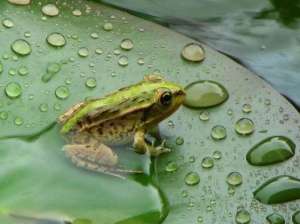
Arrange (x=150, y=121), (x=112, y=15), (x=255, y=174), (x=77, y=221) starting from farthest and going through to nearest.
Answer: (x=112, y=15), (x=150, y=121), (x=255, y=174), (x=77, y=221)

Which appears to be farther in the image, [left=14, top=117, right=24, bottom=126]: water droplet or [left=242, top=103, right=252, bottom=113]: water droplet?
[left=242, top=103, right=252, bottom=113]: water droplet

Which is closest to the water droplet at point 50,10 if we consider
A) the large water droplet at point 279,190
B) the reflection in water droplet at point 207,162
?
the reflection in water droplet at point 207,162

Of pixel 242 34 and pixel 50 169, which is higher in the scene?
pixel 242 34

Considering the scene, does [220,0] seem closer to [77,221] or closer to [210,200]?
[210,200]

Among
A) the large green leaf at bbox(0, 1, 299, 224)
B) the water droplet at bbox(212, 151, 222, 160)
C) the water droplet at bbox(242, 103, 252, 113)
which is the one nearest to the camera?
the large green leaf at bbox(0, 1, 299, 224)

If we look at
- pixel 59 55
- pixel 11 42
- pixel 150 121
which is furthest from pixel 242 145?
pixel 11 42

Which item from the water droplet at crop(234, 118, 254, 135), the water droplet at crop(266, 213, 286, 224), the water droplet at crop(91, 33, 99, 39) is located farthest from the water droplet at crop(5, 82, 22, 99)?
the water droplet at crop(266, 213, 286, 224)

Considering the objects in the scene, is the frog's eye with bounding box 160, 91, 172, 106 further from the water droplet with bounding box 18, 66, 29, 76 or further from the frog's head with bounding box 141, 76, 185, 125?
the water droplet with bounding box 18, 66, 29, 76
